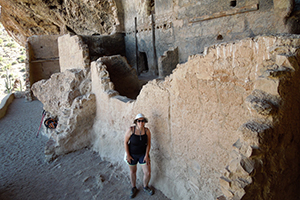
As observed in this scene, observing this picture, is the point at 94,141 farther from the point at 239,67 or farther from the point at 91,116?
the point at 239,67

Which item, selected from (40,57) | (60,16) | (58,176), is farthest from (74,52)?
(60,16)

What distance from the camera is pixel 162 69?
8219mm

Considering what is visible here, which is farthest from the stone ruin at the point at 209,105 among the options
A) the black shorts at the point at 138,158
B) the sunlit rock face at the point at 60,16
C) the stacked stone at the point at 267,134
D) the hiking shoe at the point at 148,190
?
the sunlit rock face at the point at 60,16

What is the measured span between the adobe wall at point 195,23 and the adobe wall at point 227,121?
4886 millimetres

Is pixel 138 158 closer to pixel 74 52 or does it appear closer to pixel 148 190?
pixel 148 190

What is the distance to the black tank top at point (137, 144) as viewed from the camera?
3.30 metres

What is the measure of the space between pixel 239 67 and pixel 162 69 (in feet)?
20.0

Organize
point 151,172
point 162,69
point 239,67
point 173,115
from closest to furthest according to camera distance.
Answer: point 239,67 → point 173,115 → point 151,172 → point 162,69

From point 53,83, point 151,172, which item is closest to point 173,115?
point 151,172

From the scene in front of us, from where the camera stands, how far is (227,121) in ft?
7.79

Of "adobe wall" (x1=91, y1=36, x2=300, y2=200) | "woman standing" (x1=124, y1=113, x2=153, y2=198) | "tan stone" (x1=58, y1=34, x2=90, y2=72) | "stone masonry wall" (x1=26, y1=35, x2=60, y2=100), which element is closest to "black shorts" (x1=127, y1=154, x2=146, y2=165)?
"woman standing" (x1=124, y1=113, x2=153, y2=198)

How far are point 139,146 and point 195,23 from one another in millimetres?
6171

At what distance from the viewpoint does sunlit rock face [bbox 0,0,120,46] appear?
12.6 metres

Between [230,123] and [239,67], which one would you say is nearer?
[239,67]
